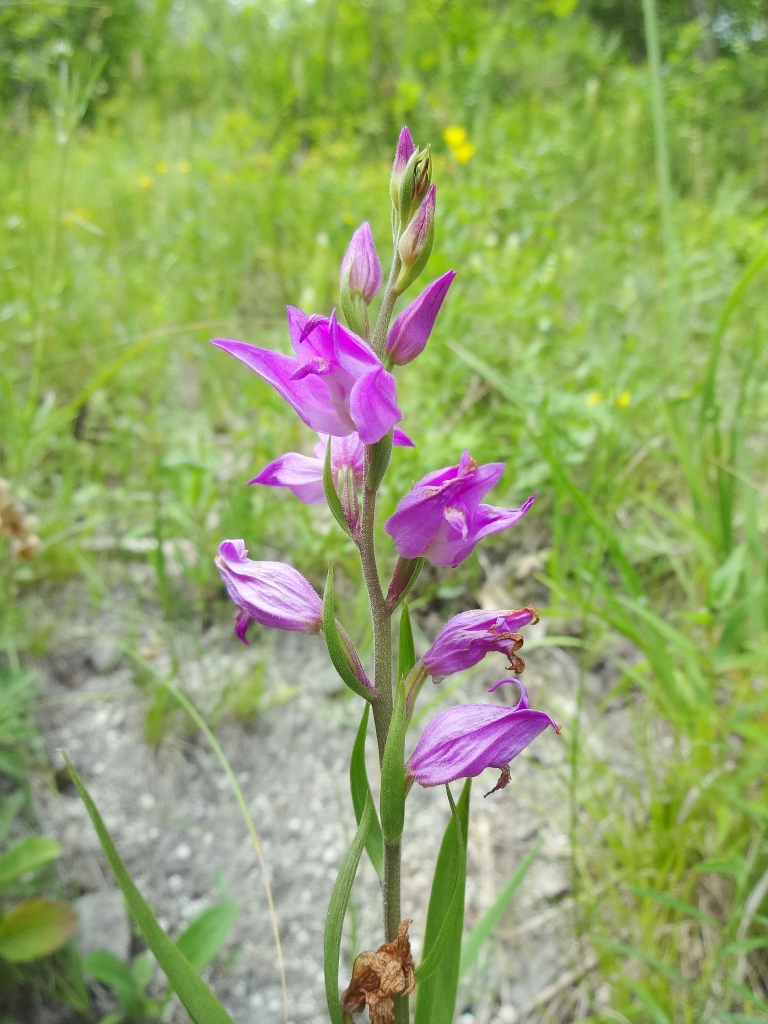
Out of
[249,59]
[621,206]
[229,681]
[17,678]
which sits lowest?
[229,681]

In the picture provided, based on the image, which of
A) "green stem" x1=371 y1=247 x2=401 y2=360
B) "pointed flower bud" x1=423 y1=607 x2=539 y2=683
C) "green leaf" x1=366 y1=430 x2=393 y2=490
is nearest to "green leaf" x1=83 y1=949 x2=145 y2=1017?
"pointed flower bud" x1=423 y1=607 x2=539 y2=683

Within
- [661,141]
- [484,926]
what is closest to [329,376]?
[484,926]

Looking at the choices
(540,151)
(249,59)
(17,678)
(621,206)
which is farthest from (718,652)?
(249,59)

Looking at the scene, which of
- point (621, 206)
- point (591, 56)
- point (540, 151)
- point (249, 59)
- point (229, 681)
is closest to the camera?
point (229, 681)

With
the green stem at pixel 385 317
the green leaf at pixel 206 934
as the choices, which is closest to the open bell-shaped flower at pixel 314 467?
the green stem at pixel 385 317

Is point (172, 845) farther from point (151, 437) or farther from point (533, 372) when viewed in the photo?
point (533, 372)

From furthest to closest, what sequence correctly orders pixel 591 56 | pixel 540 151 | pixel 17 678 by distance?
pixel 591 56 → pixel 540 151 → pixel 17 678

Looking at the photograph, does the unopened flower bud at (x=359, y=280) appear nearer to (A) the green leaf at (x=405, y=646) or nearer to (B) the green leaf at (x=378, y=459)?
(B) the green leaf at (x=378, y=459)

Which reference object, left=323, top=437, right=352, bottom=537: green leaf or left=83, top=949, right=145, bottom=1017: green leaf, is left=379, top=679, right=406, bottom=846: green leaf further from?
left=83, top=949, right=145, bottom=1017: green leaf
